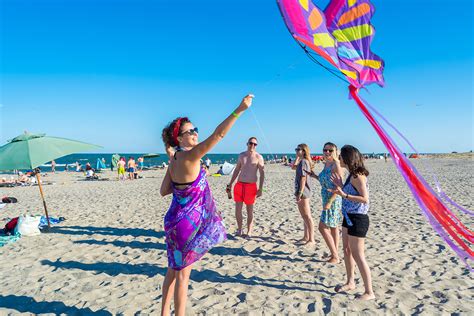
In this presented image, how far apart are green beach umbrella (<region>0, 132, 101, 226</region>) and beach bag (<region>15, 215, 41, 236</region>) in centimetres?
126

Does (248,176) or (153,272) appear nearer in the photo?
(153,272)

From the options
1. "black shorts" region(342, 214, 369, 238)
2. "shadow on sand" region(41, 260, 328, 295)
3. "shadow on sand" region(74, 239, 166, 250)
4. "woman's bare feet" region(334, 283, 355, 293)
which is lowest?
"shadow on sand" region(41, 260, 328, 295)

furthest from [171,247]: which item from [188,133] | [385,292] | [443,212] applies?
[385,292]

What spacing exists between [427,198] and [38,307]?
4184 mm

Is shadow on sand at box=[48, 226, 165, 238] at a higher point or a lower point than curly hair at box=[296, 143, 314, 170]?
lower

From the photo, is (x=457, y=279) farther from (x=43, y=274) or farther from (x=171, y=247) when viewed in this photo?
(x=43, y=274)

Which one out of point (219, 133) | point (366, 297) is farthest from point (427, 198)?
point (219, 133)

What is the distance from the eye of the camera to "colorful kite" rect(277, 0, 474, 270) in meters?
2.59

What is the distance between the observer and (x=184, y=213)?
7.87ft

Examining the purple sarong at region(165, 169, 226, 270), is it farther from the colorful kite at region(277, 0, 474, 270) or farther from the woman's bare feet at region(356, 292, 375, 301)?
the woman's bare feet at region(356, 292, 375, 301)

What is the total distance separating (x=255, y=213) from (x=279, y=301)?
4.93 meters

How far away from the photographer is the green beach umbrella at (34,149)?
5824 mm

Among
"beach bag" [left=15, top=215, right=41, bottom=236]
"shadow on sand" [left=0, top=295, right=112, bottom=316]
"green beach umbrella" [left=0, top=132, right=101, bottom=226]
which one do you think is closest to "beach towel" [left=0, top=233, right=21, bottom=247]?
"beach bag" [left=15, top=215, right=41, bottom=236]

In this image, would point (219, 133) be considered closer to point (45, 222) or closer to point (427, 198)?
point (427, 198)
